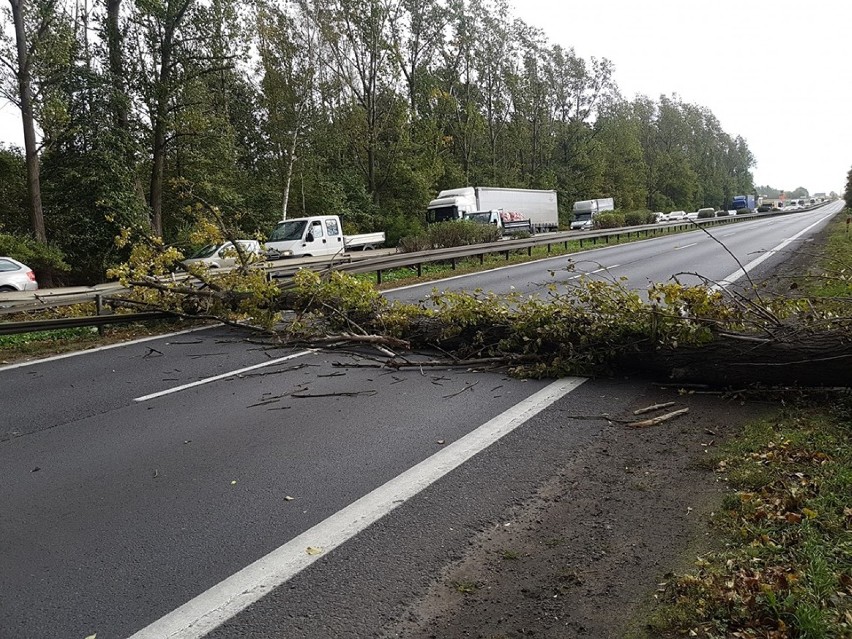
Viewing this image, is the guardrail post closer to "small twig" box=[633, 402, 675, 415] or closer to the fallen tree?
the fallen tree

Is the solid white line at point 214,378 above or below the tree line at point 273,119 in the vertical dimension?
below

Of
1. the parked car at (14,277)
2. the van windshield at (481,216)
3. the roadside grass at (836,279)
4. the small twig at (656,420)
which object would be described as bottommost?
the small twig at (656,420)

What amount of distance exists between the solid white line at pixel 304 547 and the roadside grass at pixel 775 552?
5.62 ft

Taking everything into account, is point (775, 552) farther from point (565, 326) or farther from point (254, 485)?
point (565, 326)

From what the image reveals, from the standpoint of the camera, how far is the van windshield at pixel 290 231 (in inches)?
966

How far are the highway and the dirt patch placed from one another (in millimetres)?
183

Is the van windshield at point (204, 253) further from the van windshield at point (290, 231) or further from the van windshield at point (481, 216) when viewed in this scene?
the van windshield at point (481, 216)

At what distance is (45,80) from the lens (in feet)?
73.9

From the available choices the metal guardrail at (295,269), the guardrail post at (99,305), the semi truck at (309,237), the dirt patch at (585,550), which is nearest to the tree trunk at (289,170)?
the semi truck at (309,237)

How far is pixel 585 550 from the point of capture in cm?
345

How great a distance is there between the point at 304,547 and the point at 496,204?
37389 mm

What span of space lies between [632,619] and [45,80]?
26407mm

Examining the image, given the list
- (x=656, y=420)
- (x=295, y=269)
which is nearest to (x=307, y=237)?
(x=295, y=269)

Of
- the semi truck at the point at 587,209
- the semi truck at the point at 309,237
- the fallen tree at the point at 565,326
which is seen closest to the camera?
the fallen tree at the point at 565,326
